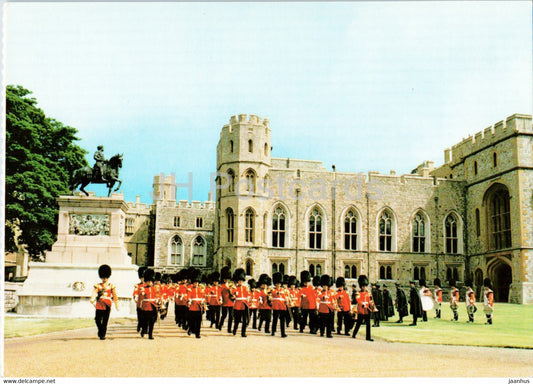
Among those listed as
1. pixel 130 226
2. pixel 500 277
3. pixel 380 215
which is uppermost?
pixel 130 226

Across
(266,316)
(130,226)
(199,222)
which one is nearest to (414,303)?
(266,316)

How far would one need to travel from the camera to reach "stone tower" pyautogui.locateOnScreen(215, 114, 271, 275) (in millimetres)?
33594

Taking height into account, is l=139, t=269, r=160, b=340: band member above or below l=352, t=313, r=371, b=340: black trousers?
above

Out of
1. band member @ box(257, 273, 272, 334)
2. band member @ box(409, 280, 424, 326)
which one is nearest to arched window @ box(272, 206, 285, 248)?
band member @ box(409, 280, 424, 326)

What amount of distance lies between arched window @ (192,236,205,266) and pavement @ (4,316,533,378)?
37802mm

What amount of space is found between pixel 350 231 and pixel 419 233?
5210mm

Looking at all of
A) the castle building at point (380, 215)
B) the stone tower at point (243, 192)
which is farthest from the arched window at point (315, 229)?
the stone tower at point (243, 192)

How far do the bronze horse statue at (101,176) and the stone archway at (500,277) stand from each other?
26.1 metres

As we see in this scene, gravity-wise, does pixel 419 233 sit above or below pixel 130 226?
below

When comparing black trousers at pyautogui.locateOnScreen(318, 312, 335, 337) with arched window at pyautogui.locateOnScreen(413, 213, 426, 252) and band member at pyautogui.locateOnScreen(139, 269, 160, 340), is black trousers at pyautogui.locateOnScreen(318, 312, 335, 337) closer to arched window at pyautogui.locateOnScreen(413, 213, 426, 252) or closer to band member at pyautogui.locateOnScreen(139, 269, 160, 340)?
band member at pyautogui.locateOnScreen(139, 269, 160, 340)

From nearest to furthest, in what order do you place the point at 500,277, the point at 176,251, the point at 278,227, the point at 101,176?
the point at 101,176 → the point at 500,277 → the point at 278,227 → the point at 176,251

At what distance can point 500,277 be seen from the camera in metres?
34.7

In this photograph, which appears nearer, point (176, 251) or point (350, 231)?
point (350, 231)

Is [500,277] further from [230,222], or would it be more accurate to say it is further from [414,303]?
[414,303]
